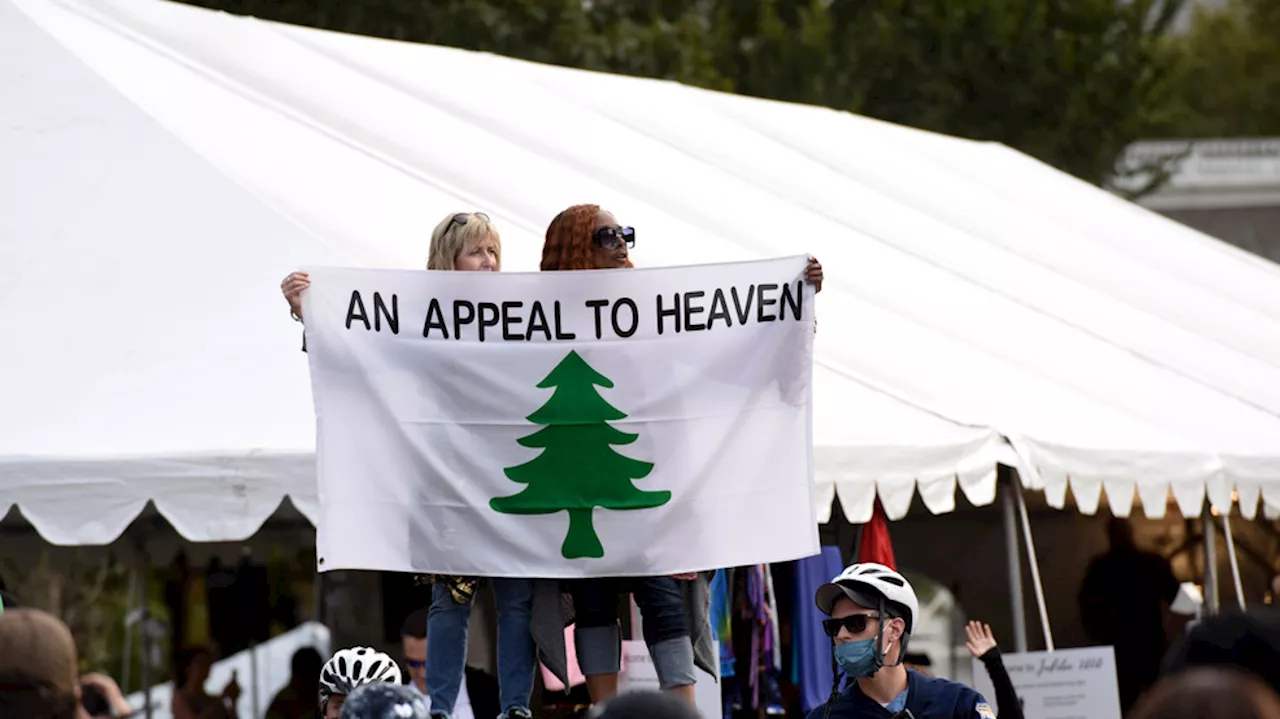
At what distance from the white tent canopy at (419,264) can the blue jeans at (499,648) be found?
1.53 meters

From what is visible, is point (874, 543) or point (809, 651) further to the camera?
point (809, 651)

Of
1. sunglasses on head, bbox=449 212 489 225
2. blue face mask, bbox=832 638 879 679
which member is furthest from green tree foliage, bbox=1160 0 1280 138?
blue face mask, bbox=832 638 879 679

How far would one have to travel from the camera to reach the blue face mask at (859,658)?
711 centimetres

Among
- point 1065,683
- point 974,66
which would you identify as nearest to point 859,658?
point 1065,683

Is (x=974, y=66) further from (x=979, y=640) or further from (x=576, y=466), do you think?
(x=576, y=466)

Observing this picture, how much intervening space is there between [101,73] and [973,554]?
7.14 m

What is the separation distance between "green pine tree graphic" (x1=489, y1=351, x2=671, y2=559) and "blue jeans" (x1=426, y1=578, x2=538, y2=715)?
314 millimetres

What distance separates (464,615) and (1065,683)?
14.5 feet

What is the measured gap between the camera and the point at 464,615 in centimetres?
774

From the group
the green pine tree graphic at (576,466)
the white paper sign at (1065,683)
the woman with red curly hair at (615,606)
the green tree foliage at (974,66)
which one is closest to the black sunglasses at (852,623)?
the woman with red curly hair at (615,606)

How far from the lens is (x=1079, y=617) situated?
14773 millimetres

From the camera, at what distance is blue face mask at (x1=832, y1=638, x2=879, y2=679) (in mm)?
7113

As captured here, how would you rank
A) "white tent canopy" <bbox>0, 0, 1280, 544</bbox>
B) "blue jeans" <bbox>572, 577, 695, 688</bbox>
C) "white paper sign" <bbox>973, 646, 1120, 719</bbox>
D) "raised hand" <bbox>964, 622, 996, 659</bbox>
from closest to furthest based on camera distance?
"blue jeans" <bbox>572, 577, 695, 688</bbox>
"raised hand" <bbox>964, 622, 996, 659</bbox>
"white tent canopy" <bbox>0, 0, 1280, 544</bbox>
"white paper sign" <bbox>973, 646, 1120, 719</bbox>

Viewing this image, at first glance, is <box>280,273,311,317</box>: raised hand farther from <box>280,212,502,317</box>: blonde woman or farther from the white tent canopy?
the white tent canopy
